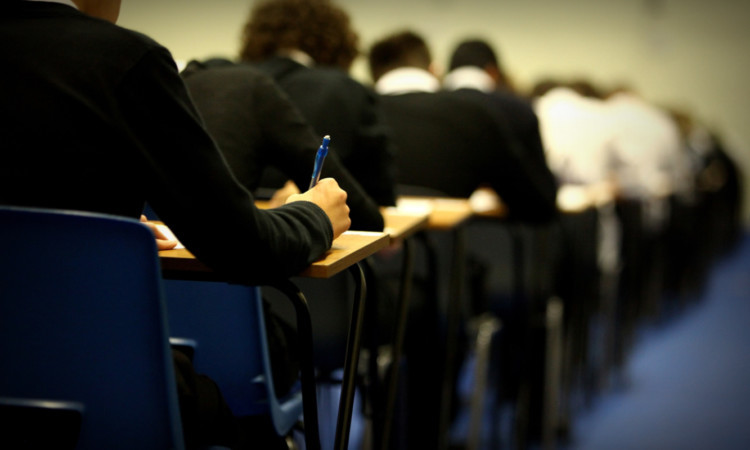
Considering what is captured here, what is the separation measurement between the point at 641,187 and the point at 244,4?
3.54 m

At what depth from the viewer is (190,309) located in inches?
52.4

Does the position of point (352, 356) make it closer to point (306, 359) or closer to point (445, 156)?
point (306, 359)

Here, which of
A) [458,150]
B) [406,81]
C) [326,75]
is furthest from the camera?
[406,81]

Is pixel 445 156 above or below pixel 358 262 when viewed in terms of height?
below

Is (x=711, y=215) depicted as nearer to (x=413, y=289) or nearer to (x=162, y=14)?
(x=162, y=14)

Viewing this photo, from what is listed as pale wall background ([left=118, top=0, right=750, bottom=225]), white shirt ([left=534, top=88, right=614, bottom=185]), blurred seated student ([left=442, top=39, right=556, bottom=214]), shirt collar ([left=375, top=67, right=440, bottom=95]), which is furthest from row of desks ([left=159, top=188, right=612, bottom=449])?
pale wall background ([left=118, top=0, right=750, bottom=225])

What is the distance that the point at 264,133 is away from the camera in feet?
5.09

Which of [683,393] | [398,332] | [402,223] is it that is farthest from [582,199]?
[402,223]

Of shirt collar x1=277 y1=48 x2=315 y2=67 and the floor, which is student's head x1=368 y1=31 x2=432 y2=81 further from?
the floor

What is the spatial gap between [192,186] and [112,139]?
0.34 ft

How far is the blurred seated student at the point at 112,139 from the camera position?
963mm

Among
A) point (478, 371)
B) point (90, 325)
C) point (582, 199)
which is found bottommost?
point (478, 371)

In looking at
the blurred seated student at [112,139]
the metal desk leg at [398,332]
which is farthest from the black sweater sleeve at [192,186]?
the metal desk leg at [398,332]

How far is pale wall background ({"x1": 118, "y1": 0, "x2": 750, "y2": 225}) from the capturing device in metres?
8.72
